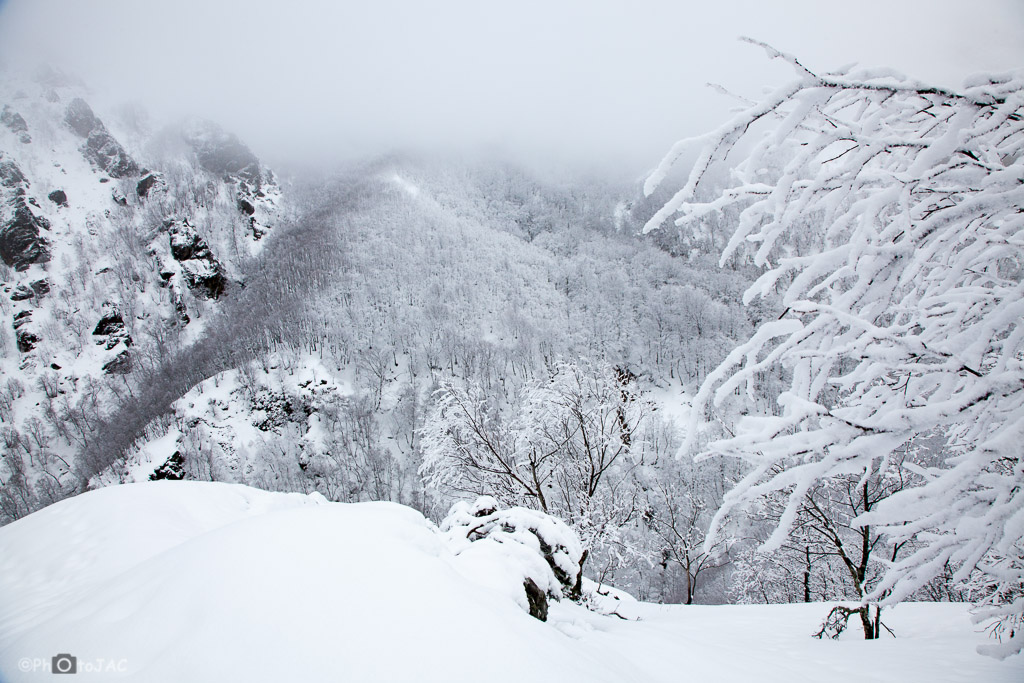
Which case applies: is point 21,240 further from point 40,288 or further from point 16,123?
point 16,123

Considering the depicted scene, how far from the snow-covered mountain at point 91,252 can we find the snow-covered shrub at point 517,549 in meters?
76.3

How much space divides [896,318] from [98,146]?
218053 mm

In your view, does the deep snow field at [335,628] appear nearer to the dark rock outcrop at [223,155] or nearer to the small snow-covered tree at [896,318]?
the small snow-covered tree at [896,318]

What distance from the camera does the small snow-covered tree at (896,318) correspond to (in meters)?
1.62

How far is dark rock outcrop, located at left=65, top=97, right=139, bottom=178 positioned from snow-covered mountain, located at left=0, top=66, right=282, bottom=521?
0.50 meters

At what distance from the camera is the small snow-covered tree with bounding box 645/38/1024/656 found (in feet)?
5.31

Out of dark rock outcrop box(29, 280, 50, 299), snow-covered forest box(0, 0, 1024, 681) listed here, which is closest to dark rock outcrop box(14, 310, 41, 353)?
dark rock outcrop box(29, 280, 50, 299)

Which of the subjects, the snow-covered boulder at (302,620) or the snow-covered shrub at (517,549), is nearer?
the snow-covered boulder at (302,620)

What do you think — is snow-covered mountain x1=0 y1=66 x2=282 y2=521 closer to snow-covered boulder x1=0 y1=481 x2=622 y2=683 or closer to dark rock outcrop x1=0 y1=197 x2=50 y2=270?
dark rock outcrop x1=0 y1=197 x2=50 y2=270

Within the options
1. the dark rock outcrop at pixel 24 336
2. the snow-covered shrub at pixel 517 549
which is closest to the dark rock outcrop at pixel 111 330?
the dark rock outcrop at pixel 24 336

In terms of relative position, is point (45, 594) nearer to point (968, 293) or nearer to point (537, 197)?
point (968, 293)

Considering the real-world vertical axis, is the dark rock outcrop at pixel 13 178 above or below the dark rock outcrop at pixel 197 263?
above

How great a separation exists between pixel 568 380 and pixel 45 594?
33.5ft

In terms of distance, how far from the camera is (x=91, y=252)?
4719 inches
